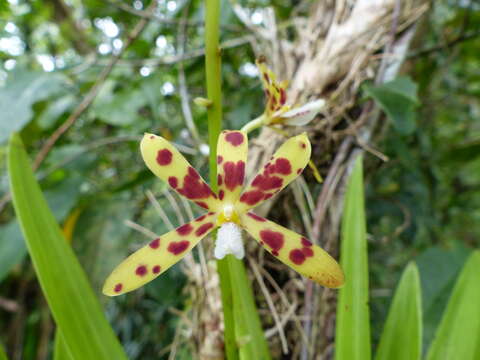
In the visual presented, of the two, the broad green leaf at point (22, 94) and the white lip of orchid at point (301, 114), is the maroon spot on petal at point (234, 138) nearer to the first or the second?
the white lip of orchid at point (301, 114)

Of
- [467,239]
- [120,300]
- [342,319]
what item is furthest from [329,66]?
[467,239]

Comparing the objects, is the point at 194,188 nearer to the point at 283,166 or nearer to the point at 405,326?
the point at 283,166

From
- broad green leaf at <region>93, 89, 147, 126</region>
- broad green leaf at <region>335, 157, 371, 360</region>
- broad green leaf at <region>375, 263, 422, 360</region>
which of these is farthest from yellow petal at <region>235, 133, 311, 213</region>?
broad green leaf at <region>93, 89, 147, 126</region>

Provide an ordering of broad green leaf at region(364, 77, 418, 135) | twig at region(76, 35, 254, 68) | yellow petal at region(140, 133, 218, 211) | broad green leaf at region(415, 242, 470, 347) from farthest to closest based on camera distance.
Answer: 1. twig at region(76, 35, 254, 68)
2. broad green leaf at region(415, 242, 470, 347)
3. broad green leaf at region(364, 77, 418, 135)
4. yellow petal at region(140, 133, 218, 211)

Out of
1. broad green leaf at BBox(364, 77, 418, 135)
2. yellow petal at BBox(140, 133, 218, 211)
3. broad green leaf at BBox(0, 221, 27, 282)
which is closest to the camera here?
yellow petal at BBox(140, 133, 218, 211)

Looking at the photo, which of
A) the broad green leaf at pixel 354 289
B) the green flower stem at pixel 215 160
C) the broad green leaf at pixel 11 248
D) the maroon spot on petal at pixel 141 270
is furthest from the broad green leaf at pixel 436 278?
the broad green leaf at pixel 11 248

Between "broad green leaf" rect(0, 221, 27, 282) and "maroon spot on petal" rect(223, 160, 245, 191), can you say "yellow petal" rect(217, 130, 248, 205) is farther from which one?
"broad green leaf" rect(0, 221, 27, 282)
